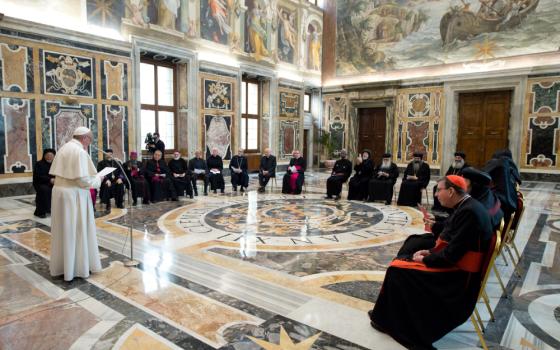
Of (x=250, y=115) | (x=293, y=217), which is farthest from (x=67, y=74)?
(x=250, y=115)

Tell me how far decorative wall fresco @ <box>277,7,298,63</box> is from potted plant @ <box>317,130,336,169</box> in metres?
3.52

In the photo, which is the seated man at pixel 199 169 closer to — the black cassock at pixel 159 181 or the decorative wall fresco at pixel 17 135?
the black cassock at pixel 159 181

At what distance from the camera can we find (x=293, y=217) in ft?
22.5

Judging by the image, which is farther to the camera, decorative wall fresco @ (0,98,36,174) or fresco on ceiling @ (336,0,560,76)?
fresco on ceiling @ (336,0,560,76)

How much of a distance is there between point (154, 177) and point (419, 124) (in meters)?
10.3

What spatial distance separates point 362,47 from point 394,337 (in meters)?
14.6

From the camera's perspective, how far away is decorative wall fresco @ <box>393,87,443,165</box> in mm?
13750

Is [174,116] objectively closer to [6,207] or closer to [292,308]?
[6,207]

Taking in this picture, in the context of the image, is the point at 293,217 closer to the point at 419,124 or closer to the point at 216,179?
the point at 216,179

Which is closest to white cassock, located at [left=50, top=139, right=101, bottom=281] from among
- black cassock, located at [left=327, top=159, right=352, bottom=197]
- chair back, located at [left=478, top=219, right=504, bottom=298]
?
chair back, located at [left=478, top=219, right=504, bottom=298]

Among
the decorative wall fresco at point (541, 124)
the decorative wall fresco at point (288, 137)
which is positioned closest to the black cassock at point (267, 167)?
the decorative wall fresco at point (288, 137)

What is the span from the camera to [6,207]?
715 cm

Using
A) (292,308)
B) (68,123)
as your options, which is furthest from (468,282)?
(68,123)

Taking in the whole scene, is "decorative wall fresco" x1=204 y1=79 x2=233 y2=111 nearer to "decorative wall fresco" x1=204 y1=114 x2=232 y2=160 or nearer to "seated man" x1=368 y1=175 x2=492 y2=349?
"decorative wall fresco" x1=204 y1=114 x2=232 y2=160
